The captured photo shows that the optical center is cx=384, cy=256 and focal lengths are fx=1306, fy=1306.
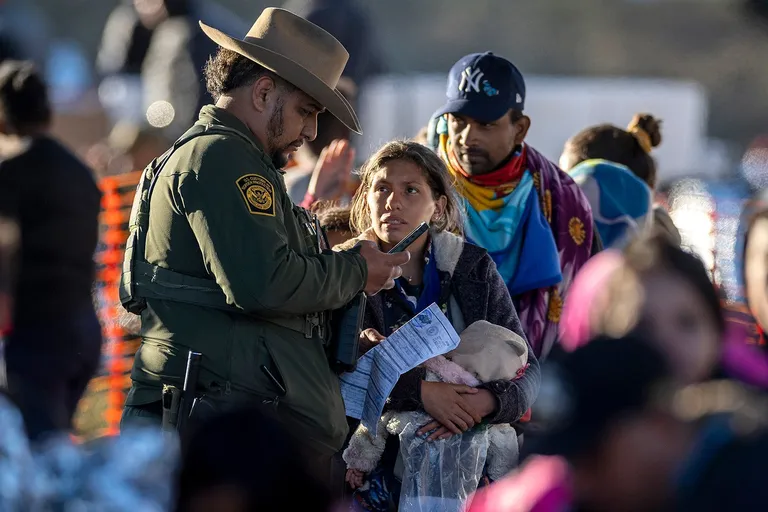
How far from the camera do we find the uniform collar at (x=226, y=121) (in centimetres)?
352

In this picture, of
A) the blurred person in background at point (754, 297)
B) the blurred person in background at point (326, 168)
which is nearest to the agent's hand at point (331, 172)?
the blurred person in background at point (326, 168)

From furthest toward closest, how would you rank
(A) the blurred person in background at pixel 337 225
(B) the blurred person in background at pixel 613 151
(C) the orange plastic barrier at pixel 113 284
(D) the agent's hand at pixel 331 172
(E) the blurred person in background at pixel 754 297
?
(C) the orange plastic barrier at pixel 113 284 → (B) the blurred person in background at pixel 613 151 → (D) the agent's hand at pixel 331 172 → (A) the blurred person in background at pixel 337 225 → (E) the blurred person in background at pixel 754 297

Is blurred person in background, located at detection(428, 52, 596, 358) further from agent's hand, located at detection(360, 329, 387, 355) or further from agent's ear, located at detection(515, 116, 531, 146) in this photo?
agent's hand, located at detection(360, 329, 387, 355)

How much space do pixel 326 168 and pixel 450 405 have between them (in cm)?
155

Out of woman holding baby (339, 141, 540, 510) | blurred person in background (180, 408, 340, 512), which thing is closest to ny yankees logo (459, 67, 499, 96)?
woman holding baby (339, 141, 540, 510)

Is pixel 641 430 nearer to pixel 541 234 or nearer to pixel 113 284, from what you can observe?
pixel 541 234

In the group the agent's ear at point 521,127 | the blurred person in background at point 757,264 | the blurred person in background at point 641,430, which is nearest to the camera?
the blurred person in background at point 641,430

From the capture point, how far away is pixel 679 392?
206 cm

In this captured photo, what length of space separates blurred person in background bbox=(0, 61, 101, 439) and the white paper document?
179 cm

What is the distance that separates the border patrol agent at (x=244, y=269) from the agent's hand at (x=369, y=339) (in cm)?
26

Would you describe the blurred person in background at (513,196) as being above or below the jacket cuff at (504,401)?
above

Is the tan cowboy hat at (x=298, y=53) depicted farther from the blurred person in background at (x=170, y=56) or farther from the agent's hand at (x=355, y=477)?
the blurred person in background at (x=170, y=56)

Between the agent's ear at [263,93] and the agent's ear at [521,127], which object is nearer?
the agent's ear at [263,93]

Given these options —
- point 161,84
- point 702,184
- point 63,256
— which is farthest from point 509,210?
point 702,184
